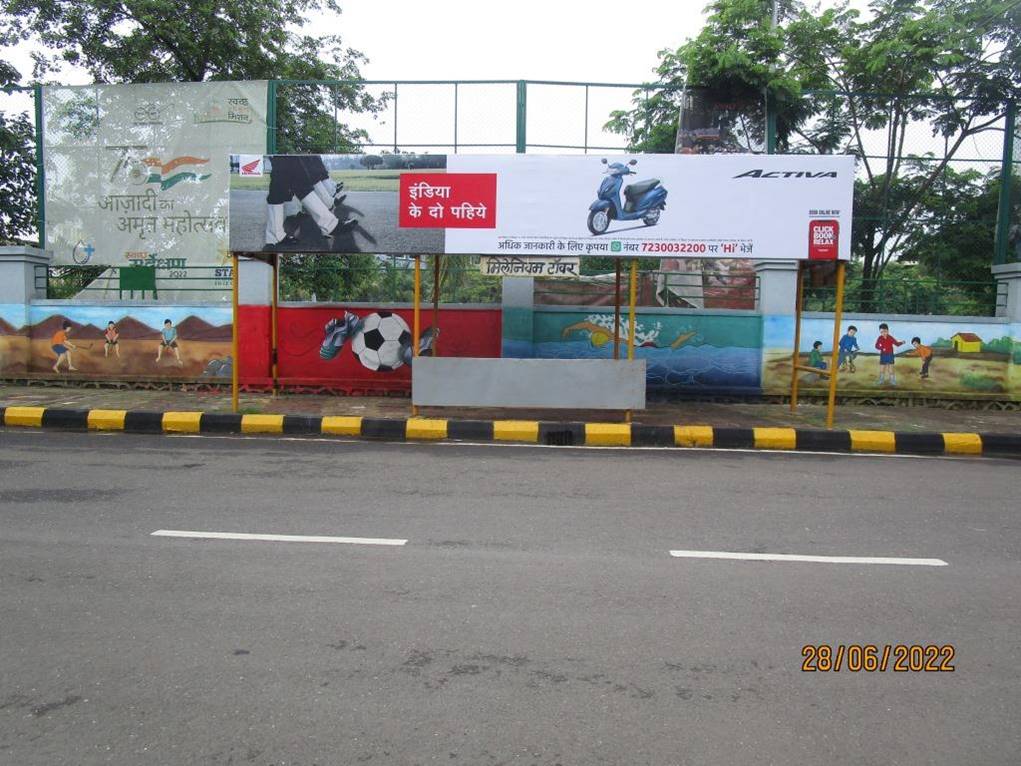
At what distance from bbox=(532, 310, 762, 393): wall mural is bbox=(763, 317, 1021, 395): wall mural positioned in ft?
1.51

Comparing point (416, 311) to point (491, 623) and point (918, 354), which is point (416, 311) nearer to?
point (491, 623)

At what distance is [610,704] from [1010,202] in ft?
46.0

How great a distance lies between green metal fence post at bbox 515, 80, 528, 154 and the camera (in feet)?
42.0

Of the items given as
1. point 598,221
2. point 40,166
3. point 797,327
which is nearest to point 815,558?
point 598,221

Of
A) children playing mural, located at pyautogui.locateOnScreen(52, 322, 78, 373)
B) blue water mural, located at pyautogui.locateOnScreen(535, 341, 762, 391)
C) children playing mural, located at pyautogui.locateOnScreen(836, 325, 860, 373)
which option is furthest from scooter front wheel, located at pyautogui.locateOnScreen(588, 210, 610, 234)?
children playing mural, located at pyautogui.locateOnScreen(52, 322, 78, 373)

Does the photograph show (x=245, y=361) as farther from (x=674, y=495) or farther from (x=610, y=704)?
(x=610, y=704)

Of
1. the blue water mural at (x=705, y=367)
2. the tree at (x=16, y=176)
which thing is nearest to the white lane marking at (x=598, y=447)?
the blue water mural at (x=705, y=367)

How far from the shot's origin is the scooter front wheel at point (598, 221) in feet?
31.7

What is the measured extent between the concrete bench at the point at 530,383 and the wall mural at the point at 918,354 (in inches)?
152

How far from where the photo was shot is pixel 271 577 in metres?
4.30

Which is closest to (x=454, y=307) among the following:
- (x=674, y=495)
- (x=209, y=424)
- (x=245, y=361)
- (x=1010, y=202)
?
(x=245, y=361)

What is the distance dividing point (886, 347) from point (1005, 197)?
12.1 ft

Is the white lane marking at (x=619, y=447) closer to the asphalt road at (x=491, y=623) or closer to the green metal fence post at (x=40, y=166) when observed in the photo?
the asphalt road at (x=491, y=623)
